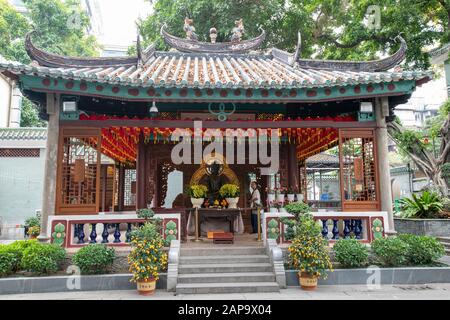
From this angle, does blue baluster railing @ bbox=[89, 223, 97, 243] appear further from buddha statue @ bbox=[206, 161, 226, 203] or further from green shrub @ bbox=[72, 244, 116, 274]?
buddha statue @ bbox=[206, 161, 226, 203]

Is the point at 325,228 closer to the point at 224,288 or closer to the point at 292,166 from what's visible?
the point at 224,288

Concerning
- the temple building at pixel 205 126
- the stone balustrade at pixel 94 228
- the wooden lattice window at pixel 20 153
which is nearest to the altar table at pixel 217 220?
the temple building at pixel 205 126

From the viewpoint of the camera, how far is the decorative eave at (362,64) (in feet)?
29.7

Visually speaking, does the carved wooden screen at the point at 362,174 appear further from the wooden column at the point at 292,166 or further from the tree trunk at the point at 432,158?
the tree trunk at the point at 432,158

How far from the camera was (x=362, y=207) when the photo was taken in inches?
322

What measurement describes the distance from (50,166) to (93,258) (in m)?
2.32

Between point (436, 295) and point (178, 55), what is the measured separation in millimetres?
10318

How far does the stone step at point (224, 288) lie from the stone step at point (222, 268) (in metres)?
0.42

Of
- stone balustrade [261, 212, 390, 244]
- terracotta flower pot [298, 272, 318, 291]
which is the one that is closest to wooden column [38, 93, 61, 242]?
stone balustrade [261, 212, 390, 244]

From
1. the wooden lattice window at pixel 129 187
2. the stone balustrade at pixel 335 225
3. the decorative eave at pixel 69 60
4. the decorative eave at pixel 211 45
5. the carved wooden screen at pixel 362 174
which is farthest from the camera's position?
the wooden lattice window at pixel 129 187

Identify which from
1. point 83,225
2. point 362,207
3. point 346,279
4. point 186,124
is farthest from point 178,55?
point 346,279

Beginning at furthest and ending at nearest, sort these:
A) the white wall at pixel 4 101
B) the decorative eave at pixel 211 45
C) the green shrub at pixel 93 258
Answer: the white wall at pixel 4 101 → the decorative eave at pixel 211 45 → the green shrub at pixel 93 258

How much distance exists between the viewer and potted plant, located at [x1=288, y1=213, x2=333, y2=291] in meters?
6.55

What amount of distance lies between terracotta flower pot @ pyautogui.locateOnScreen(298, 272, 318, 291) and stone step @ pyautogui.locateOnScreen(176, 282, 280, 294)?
53 cm
